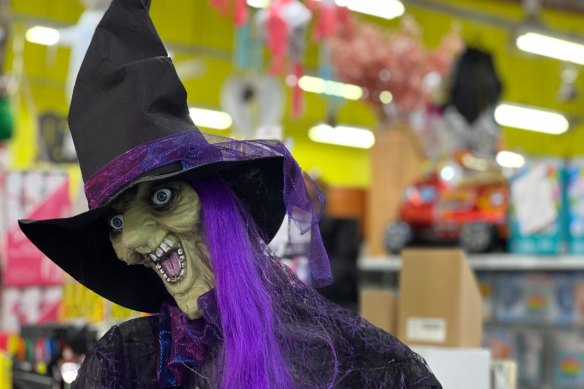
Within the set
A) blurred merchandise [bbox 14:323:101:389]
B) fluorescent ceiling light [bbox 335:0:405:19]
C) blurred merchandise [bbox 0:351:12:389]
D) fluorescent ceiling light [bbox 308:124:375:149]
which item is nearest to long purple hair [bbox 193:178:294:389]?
blurred merchandise [bbox 14:323:101:389]

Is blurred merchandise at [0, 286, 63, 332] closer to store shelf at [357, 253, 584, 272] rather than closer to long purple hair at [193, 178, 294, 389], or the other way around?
store shelf at [357, 253, 584, 272]

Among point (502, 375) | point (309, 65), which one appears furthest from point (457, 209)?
point (309, 65)

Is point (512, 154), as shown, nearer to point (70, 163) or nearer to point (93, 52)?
point (70, 163)

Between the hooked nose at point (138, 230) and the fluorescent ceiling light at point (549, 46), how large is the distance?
6.43m

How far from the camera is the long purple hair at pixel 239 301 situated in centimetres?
118

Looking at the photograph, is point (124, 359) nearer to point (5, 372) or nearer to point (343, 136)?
point (5, 372)

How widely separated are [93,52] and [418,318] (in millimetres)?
1154

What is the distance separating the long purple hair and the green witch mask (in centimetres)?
2

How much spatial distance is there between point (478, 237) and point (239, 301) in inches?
105

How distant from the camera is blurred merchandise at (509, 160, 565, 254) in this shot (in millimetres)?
3471

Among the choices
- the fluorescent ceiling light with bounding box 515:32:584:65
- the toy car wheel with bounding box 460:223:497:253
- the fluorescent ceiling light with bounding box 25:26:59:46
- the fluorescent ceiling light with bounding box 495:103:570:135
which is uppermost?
the fluorescent ceiling light with bounding box 25:26:59:46

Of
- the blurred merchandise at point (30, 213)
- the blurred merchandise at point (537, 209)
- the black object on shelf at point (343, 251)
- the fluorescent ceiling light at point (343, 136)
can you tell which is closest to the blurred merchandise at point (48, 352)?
the blurred merchandise at point (30, 213)

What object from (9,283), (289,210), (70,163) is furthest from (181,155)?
(70,163)

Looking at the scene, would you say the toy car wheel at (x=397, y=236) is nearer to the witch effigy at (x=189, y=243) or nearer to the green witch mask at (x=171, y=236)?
the witch effigy at (x=189, y=243)
